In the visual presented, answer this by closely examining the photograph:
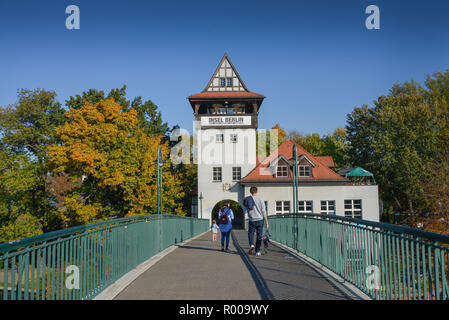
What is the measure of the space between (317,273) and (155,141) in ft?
115

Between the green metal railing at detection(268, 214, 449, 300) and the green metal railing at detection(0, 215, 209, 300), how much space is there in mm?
3980

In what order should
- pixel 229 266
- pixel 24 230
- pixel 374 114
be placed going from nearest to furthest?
pixel 229 266
pixel 24 230
pixel 374 114

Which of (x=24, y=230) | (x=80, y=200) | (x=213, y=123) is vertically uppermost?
(x=213, y=123)

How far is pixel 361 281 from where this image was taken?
650 cm

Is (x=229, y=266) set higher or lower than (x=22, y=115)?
lower

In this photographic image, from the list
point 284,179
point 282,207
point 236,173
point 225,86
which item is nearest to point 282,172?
point 284,179

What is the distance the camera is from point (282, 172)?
130ft

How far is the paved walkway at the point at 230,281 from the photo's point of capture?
20.2 ft

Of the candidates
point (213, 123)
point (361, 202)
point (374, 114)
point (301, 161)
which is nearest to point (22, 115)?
point (213, 123)

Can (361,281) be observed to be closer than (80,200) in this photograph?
Yes

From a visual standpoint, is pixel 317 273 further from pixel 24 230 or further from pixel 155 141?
pixel 155 141

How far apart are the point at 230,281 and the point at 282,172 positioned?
3270 cm

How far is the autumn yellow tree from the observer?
3338 cm

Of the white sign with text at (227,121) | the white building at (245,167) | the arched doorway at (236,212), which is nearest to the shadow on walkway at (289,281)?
the white building at (245,167)
